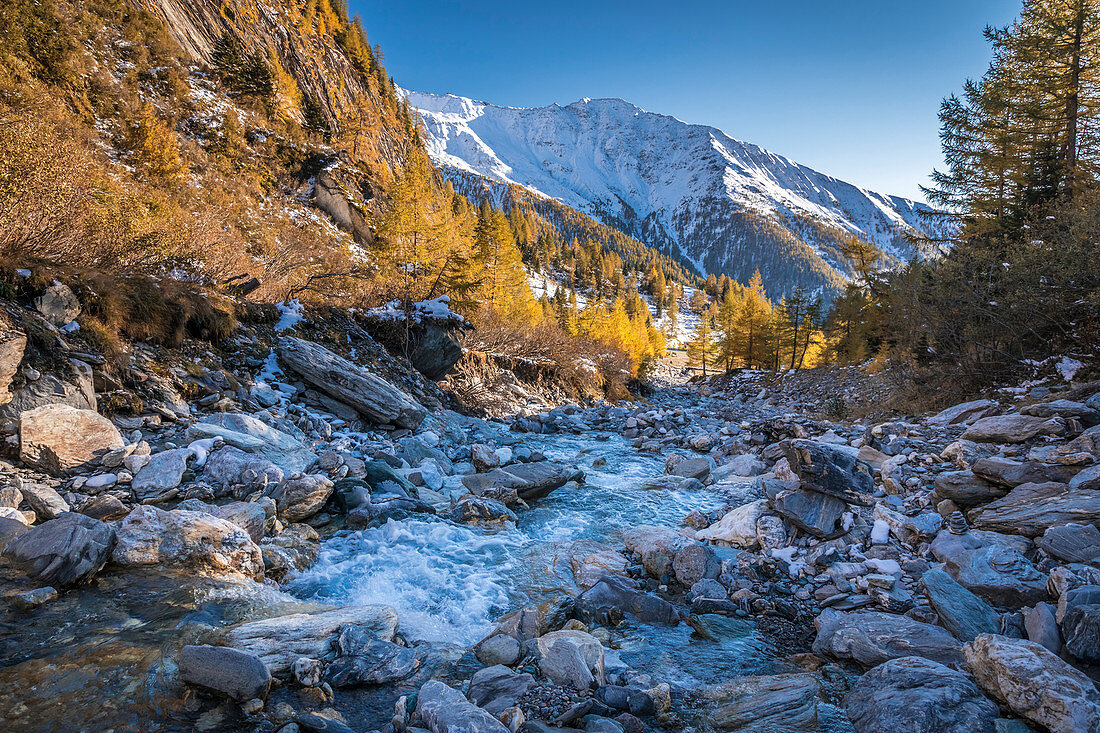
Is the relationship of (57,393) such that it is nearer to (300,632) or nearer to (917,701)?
(300,632)

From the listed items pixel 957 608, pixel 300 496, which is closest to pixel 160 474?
pixel 300 496

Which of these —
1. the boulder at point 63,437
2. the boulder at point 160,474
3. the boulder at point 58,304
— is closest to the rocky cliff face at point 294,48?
the boulder at point 58,304

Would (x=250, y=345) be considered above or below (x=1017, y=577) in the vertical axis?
above

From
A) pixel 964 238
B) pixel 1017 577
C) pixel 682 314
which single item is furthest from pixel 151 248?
pixel 682 314

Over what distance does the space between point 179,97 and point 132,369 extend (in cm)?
3262

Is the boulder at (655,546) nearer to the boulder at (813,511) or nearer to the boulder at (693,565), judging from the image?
the boulder at (693,565)

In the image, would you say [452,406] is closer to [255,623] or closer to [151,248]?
[151,248]

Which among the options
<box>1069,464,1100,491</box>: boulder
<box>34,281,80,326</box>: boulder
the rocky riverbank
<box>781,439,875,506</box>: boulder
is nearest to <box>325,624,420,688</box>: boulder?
the rocky riverbank

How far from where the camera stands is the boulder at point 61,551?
4.14 metres

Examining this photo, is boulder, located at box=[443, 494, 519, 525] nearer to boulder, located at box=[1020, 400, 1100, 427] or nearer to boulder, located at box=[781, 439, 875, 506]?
boulder, located at box=[781, 439, 875, 506]

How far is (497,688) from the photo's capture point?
3838mm

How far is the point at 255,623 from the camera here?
4.21 m

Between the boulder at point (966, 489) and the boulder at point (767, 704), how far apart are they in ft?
13.9

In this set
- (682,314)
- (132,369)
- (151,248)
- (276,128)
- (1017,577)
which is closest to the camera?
(1017,577)
